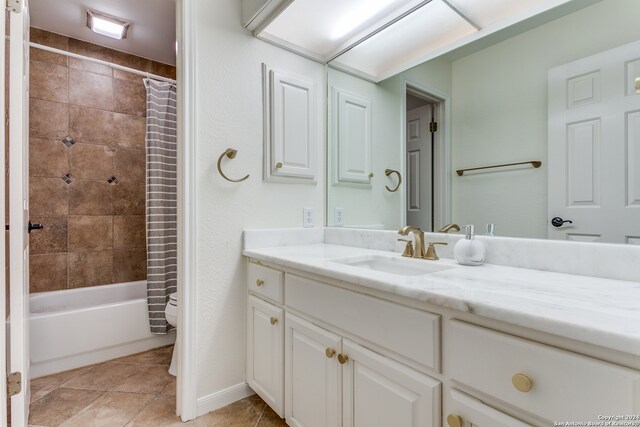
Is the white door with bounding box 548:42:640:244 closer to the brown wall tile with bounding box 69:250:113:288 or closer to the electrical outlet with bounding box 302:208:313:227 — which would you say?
the electrical outlet with bounding box 302:208:313:227

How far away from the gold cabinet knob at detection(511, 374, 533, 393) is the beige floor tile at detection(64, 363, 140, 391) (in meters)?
2.05

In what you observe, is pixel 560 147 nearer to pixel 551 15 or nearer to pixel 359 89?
pixel 551 15

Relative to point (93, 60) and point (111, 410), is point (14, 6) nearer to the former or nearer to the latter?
point (93, 60)

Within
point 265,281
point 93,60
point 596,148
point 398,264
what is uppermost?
point 93,60

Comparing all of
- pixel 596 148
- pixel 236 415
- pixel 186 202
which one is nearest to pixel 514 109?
Result: pixel 596 148

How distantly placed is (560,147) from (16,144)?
205 centimetres

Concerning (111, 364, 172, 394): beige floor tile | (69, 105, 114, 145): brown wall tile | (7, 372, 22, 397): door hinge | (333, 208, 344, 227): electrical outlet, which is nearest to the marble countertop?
(333, 208, 344, 227): electrical outlet

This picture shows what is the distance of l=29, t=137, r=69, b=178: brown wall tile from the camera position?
93.1 inches

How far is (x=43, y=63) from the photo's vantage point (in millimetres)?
2371

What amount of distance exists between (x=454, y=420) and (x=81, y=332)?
2.31m

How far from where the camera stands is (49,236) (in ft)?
7.98

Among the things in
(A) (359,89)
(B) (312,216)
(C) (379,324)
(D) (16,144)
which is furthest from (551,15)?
(D) (16,144)

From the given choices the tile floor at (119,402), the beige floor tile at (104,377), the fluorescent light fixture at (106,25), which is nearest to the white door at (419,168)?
the tile floor at (119,402)

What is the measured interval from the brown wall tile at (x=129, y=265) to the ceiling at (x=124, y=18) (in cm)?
178
